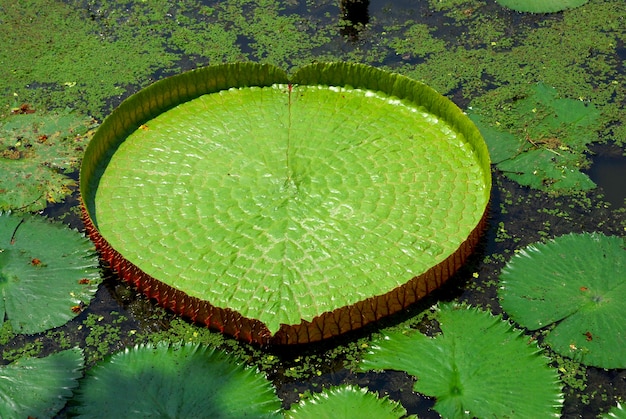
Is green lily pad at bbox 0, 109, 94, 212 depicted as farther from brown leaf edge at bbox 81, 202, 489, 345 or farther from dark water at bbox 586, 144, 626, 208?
dark water at bbox 586, 144, 626, 208

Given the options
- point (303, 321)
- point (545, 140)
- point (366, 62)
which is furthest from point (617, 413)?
point (366, 62)

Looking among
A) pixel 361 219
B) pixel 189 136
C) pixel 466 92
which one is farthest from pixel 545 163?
pixel 189 136

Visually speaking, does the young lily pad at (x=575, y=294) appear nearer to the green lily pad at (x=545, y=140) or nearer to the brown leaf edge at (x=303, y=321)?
the brown leaf edge at (x=303, y=321)

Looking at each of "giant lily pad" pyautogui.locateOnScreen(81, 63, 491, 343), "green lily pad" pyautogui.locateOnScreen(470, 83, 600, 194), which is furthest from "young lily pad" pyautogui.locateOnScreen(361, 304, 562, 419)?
"green lily pad" pyautogui.locateOnScreen(470, 83, 600, 194)

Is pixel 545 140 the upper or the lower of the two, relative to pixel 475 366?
upper

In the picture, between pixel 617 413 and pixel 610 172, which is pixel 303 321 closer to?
pixel 617 413

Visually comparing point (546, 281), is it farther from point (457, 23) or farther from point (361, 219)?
point (457, 23)
